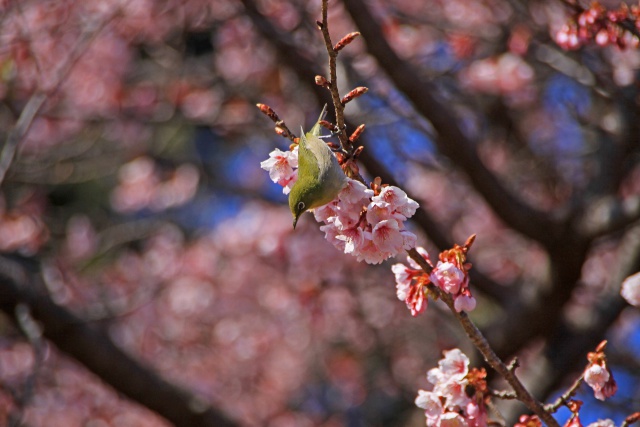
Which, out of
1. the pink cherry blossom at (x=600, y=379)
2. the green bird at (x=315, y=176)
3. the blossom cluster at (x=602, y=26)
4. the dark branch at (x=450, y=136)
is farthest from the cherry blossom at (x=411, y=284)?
the dark branch at (x=450, y=136)

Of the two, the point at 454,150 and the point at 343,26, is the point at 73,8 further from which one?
the point at 454,150

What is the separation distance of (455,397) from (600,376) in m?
0.33

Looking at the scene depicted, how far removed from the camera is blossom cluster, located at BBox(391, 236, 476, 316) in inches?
64.9

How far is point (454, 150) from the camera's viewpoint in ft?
10.8

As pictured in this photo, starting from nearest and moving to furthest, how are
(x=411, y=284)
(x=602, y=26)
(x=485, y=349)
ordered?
(x=485, y=349)
(x=411, y=284)
(x=602, y=26)

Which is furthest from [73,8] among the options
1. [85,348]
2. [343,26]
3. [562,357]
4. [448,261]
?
[448,261]

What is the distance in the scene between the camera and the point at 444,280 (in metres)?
1.66

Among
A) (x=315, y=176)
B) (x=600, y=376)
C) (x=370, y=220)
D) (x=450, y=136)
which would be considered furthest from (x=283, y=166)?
(x=450, y=136)

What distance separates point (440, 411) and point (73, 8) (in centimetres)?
418

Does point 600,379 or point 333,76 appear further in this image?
point 600,379

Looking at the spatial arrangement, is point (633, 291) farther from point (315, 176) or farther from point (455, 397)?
point (315, 176)

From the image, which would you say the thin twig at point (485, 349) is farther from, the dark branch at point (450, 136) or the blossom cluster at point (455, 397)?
the dark branch at point (450, 136)

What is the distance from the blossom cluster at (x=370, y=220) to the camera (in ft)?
5.12

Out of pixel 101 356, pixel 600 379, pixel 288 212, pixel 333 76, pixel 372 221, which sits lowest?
pixel 288 212
